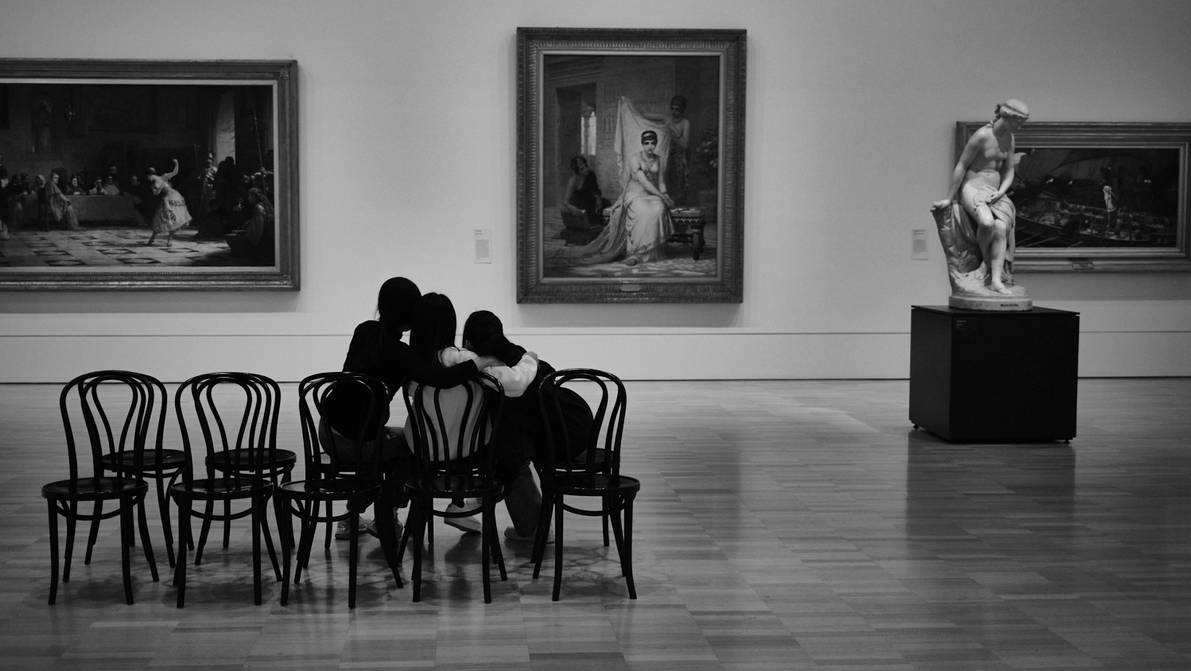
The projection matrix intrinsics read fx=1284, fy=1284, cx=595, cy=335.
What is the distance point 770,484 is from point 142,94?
9.18 m

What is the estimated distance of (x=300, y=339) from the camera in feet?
49.5

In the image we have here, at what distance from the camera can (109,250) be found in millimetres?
14820

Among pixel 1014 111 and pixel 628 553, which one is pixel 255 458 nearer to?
pixel 628 553

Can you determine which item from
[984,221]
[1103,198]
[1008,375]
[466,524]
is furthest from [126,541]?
[1103,198]

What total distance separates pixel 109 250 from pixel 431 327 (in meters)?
9.51

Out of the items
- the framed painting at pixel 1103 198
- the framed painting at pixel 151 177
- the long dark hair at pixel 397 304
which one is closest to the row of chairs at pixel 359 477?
the long dark hair at pixel 397 304

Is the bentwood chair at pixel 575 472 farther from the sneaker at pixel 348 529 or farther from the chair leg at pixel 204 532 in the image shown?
the chair leg at pixel 204 532

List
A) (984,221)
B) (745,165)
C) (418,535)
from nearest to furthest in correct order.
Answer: (418,535), (984,221), (745,165)

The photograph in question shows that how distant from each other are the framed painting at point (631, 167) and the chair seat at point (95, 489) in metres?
8.76

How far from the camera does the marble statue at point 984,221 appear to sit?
11539 mm

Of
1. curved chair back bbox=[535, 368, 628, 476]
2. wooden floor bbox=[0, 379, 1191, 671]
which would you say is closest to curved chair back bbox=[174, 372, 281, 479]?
wooden floor bbox=[0, 379, 1191, 671]

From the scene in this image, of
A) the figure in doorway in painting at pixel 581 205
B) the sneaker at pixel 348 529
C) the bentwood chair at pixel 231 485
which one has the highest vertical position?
→ the figure in doorway in painting at pixel 581 205

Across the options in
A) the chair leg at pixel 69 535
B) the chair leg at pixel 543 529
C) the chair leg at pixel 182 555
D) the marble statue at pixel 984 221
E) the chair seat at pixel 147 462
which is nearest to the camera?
the chair leg at pixel 182 555

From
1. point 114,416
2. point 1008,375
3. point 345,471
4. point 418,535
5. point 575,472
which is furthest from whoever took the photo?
point 114,416
